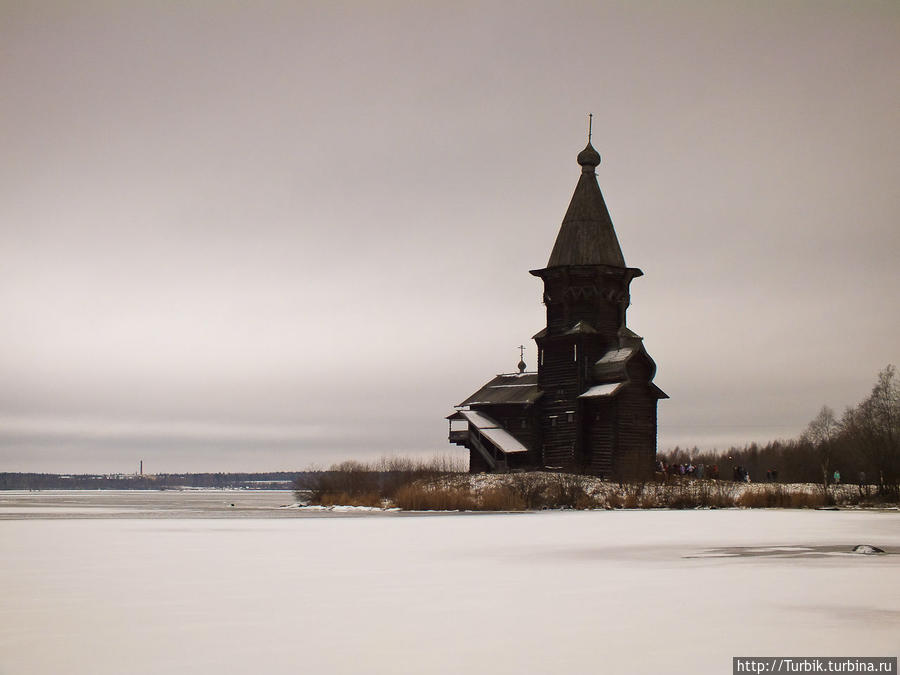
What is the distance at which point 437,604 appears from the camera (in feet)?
36.6

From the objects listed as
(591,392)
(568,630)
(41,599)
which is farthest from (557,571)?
(591,392)

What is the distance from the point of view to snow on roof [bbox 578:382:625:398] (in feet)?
172

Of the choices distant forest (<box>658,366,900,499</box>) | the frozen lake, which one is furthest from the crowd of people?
the frozen lake

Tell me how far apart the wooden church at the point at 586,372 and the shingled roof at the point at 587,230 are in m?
0.05

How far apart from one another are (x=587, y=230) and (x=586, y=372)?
7471mm

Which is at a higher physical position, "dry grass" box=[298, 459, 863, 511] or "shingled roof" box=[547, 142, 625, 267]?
"shingled roof" box=[547, 142, 625, 267]

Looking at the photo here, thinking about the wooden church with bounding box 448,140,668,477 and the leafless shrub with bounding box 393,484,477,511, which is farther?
the wooden church with bounding box 448,140,668,477

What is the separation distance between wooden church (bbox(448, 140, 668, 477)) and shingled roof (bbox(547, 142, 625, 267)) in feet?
0.17

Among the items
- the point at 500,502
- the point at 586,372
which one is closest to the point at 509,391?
the point at 586,372

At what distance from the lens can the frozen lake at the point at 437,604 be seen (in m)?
8.23

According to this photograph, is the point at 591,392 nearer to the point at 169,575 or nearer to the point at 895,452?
the point at 895,452

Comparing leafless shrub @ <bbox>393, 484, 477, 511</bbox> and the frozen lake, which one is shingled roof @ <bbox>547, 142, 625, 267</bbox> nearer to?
leafless shrub @ <bbox>393, 484, 477, 511</bbox>

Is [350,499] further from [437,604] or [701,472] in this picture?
[437,604]

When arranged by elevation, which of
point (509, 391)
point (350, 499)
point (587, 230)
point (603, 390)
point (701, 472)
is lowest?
point (350, 499)
